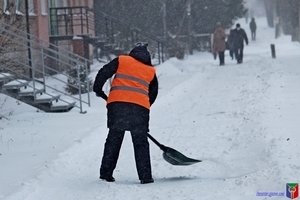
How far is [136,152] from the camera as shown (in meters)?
7.18

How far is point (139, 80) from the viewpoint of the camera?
7055 millimetres

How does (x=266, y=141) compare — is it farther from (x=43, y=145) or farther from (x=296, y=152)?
(x=43, y=145)

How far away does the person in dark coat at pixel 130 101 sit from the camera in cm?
703

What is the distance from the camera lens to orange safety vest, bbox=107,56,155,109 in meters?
7.02

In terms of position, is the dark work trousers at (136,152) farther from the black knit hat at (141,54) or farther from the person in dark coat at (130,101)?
the black knit hat at (141,54)

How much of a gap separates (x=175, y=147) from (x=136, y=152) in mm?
2229

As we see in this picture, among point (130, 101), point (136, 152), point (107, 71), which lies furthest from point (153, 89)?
point (136, 152)

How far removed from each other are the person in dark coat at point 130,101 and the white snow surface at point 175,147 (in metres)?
0.33

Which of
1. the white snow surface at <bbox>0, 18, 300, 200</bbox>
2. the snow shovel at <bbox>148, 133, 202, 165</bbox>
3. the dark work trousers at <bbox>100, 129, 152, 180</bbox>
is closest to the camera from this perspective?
the white snow surface at <bbox>0, 18, 300, 200</bbox>

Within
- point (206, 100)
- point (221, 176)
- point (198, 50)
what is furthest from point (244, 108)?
point (198, 50)

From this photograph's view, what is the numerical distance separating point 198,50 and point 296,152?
32480 mm

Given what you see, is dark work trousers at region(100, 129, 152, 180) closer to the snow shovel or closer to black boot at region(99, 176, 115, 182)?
black boot at region(99, 176, 115, 182)

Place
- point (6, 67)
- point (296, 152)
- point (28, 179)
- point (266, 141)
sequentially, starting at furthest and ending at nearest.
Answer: point (6, 67) < point (266, 141) < point (296, 152) < point (28, 179)

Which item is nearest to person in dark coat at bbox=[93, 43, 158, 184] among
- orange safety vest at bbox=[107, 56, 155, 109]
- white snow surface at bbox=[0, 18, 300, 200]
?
orange safety vest at bbox=[107, 56, 155, 109]
